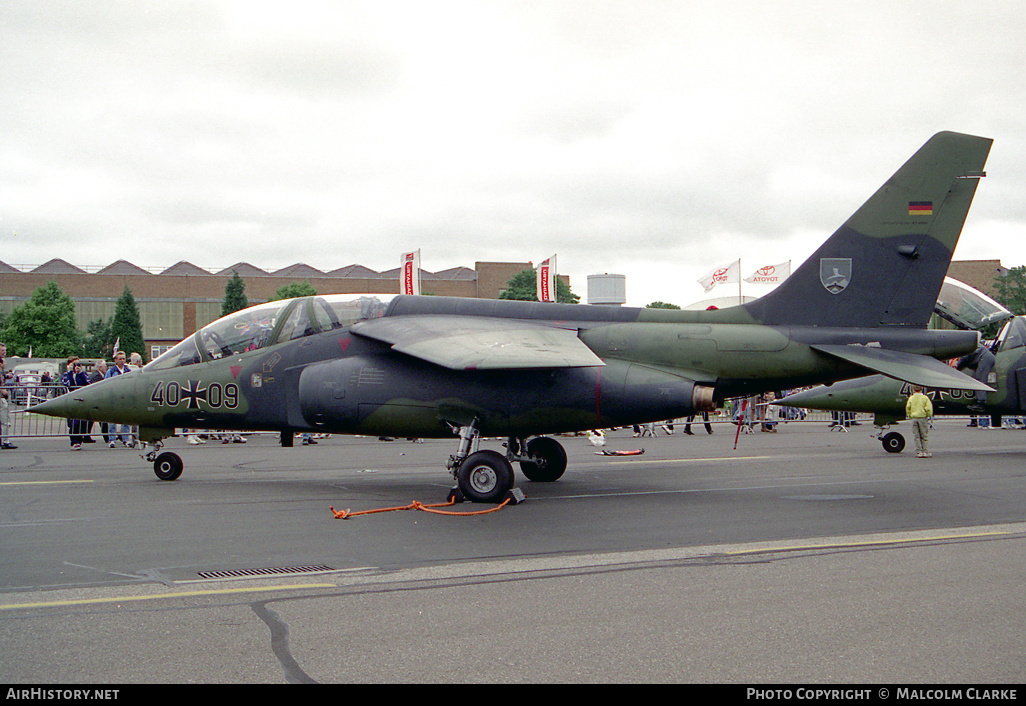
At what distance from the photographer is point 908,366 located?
937 cm

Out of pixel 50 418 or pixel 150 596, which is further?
pixel 50 418

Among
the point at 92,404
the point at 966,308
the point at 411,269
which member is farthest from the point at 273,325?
the point at 411,269

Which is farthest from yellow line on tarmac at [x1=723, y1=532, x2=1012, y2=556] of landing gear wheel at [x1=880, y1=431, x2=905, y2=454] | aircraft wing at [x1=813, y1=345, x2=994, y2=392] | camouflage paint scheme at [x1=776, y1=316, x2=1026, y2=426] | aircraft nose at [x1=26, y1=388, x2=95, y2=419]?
landing gear wheel at [x1=880, y1=431, x2=905, y2=454]

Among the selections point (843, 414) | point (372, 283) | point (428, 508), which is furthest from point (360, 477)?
point (372, 283)

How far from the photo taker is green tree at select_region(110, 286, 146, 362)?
273ft

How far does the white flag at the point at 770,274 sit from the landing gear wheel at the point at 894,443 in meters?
34.1

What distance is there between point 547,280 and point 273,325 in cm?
2997

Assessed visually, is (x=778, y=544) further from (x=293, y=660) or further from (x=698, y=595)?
(x=293, y=660)

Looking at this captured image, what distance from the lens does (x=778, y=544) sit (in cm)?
668

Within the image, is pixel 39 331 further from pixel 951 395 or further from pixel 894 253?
pixel 894 253

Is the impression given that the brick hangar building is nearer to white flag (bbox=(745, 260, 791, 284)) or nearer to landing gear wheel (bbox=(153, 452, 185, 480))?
white flag (bbox=(745, 260, 791, 284))

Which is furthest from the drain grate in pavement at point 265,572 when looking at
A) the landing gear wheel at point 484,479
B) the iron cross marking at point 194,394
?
the iron cross marking at point 194,394

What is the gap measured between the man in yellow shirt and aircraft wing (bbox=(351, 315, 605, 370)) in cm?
894
